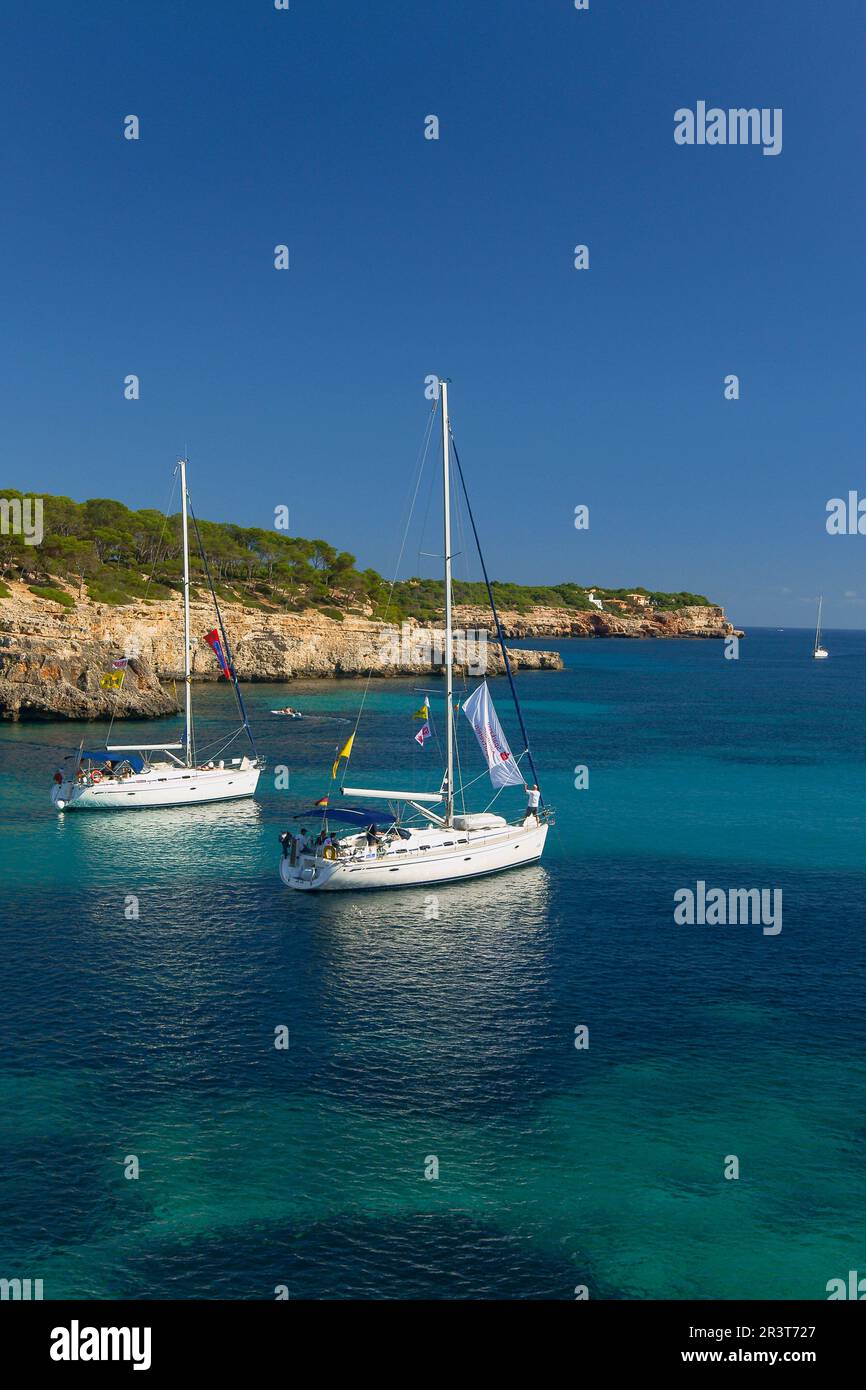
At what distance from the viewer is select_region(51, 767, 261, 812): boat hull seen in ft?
166

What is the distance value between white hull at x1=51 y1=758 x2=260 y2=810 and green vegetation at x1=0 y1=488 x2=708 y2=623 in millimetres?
55546

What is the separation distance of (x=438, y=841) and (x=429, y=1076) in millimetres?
15867

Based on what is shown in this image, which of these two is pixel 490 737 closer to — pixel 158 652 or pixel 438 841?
pixel 438 841

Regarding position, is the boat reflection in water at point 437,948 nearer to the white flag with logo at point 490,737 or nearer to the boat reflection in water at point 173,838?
the white flag with logo at point 490,737

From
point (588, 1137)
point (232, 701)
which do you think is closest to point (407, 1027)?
point (588, 1137)

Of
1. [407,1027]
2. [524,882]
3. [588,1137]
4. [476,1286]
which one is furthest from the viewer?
[524,882]

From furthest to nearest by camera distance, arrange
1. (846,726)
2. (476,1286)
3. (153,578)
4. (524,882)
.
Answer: (153,578), (846,726), (524,882), (476,1286)

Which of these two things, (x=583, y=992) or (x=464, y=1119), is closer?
(x=464, y=1119)

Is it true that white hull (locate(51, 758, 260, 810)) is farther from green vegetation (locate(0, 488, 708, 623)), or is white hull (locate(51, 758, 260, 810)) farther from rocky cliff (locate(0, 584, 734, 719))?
green vegetation (locate(0, 488, 708, 623))

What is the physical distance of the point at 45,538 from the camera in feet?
391

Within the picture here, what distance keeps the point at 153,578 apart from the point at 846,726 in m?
85.6

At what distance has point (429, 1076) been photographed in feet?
74.5
